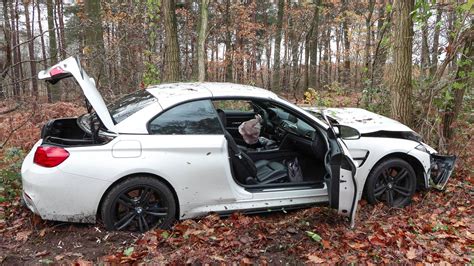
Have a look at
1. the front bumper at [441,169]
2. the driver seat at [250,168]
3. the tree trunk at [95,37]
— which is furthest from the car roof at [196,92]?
the tree trunk at [95,37]

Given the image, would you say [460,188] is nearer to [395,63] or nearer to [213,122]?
[395,63]

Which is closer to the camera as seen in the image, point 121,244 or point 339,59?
point 121,244

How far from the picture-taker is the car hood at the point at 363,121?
525 centimetres

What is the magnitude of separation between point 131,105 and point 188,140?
0.86 metres

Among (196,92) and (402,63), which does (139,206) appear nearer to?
(196,92)

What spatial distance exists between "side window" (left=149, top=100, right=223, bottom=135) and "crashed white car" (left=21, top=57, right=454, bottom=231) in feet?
0.04

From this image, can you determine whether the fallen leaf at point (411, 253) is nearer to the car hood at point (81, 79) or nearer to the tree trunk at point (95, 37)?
the car hood at point (81, 79)

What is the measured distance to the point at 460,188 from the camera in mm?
5992

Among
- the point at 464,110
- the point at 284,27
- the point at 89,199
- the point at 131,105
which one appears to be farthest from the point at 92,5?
the point at 284,27

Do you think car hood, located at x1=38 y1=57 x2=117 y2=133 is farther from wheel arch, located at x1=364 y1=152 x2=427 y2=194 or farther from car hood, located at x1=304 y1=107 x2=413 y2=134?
wheel arch, located at x1=364 y1=152 x2=427 y2=194

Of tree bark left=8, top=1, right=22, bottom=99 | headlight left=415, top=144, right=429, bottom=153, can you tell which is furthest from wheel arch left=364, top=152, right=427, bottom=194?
tree bark left=8, top=1, right=22, bottom=99

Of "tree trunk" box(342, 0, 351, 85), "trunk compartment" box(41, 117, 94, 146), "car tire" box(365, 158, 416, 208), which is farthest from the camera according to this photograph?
"tree trunk" box(342, 0, 351, 85)

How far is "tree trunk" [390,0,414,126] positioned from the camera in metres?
6.89

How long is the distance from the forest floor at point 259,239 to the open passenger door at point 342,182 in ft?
1.02
